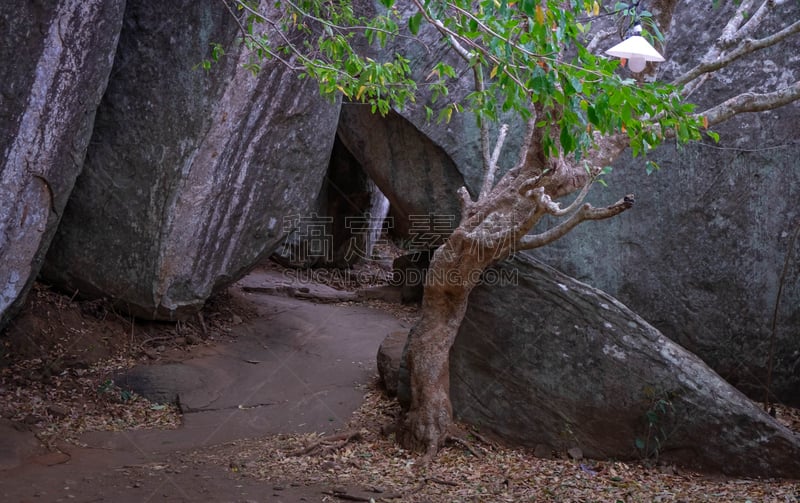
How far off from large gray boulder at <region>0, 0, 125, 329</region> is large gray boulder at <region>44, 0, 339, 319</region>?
490 millimetres

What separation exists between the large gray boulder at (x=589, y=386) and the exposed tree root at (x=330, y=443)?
1.62ft

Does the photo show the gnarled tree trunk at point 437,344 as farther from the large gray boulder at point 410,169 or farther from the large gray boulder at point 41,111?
the large gray boulder at point 41,111

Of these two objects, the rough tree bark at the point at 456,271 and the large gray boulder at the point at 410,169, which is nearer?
the rough tree bark at the point at 456,271

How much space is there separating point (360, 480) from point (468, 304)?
5.52 ft

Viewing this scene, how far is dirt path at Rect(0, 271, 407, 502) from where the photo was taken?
15.5 feet

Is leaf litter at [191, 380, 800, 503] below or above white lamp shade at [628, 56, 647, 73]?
below

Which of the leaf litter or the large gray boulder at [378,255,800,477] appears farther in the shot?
the large gray boulder at [378,255,800,477]

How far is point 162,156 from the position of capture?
7098 millimetres

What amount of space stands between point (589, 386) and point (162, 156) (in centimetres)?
453

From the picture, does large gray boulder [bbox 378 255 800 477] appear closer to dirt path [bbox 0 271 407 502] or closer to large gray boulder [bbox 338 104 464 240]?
dirt path [bbox 0 271 407 502]

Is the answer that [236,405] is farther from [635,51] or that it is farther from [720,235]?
[720,235]

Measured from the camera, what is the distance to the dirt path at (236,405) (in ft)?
15.5

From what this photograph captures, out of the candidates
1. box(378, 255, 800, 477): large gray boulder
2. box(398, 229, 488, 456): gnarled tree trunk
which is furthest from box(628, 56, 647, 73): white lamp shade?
box(378, 255, 800, 477): large gray boulder

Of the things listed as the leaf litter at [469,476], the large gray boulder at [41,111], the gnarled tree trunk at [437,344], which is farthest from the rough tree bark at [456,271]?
the large gray boulder at [41,111]
